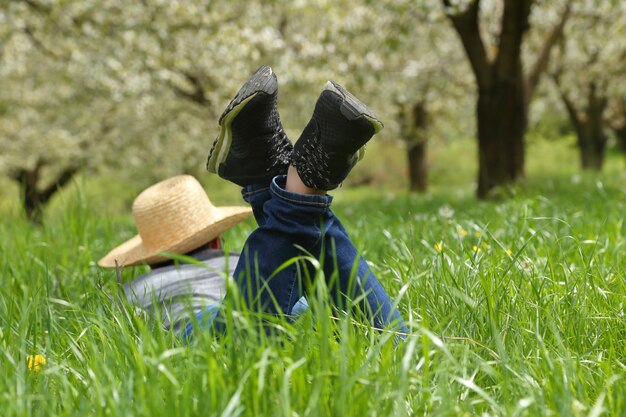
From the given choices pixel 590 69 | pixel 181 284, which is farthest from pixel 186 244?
pixel 590 69

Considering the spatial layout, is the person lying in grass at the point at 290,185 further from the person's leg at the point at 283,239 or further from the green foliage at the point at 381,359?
the green foliage at the point at 381,359

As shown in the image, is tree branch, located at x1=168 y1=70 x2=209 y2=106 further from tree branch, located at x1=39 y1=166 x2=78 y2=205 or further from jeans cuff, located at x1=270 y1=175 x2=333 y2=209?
jeans cuff, located at x1=270 y1=175 x2=333 y2=209

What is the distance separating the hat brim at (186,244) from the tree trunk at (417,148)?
13.5 meters

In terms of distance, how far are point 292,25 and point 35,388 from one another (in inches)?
526

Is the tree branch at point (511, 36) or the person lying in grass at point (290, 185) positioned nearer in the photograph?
the person lying in grass at point (290, 185)

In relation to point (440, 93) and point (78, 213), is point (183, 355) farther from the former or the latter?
point (440, 93)

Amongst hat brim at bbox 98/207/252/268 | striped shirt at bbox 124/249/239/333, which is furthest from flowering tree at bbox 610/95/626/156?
striped shirt at bbox 124/249/239/333

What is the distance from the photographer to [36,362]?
1843 millimetres

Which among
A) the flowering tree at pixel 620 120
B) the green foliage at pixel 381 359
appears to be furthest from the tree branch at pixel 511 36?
the flowering tree at pixel 620 120

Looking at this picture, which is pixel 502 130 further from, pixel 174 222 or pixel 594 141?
pixel 594 141

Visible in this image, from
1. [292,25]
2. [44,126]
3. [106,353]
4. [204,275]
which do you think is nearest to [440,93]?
[292,25]

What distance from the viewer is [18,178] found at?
18.7m

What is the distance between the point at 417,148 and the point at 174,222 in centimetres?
1413

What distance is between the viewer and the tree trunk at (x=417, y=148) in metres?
16.6
